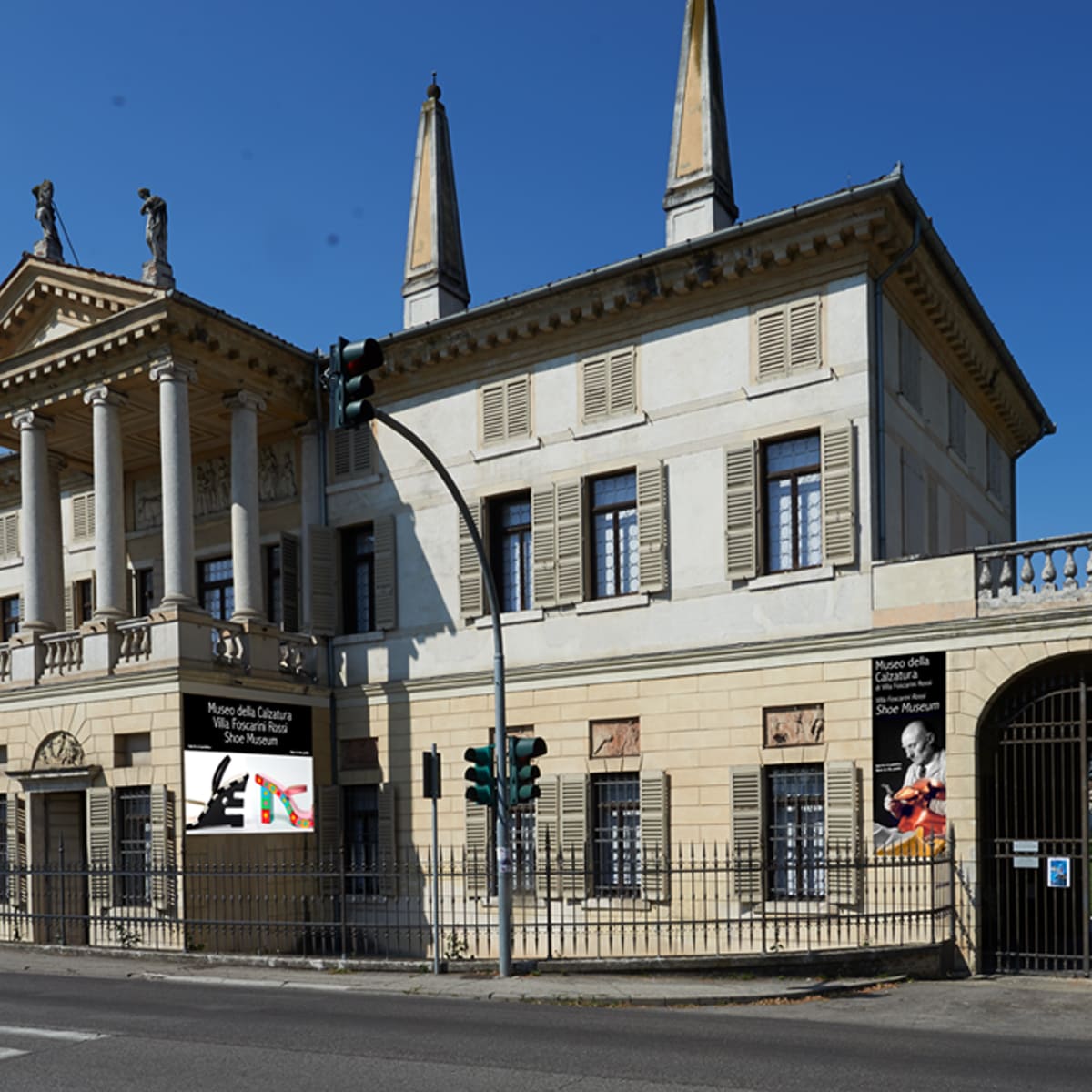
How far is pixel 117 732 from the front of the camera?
866 inches

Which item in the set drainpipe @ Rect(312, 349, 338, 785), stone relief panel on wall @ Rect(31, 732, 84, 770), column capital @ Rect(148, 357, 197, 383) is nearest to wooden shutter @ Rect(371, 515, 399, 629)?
drainpipe @ Rect(312, 349, 338, 785)

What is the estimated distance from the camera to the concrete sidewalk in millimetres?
15016

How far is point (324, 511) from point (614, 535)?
5.79m

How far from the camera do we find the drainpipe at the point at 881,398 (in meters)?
18.7

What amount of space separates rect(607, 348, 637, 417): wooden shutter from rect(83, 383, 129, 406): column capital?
330 inches

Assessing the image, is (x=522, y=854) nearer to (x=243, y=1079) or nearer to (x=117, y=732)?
(x=117, y=732)

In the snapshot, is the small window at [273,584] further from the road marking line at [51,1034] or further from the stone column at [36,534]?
the road marking line at [51,1034]

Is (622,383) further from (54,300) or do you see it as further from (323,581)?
(54,300)

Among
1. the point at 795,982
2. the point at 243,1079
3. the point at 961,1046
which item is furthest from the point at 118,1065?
the point at 795,982

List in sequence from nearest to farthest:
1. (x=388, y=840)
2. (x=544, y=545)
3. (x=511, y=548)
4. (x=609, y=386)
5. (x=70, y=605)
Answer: (x=609, y=386)
(x=544, y=545)
(x=511, y=548)
(x=388, y=840)
(x=70, y=605)

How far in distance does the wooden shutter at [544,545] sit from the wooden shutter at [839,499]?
4.62 meters

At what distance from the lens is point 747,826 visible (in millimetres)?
19172

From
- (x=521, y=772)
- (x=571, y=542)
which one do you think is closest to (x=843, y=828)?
(x=521, y=772)

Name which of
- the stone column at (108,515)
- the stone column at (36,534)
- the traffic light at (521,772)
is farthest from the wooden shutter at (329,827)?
the traffic light at (521,772)
